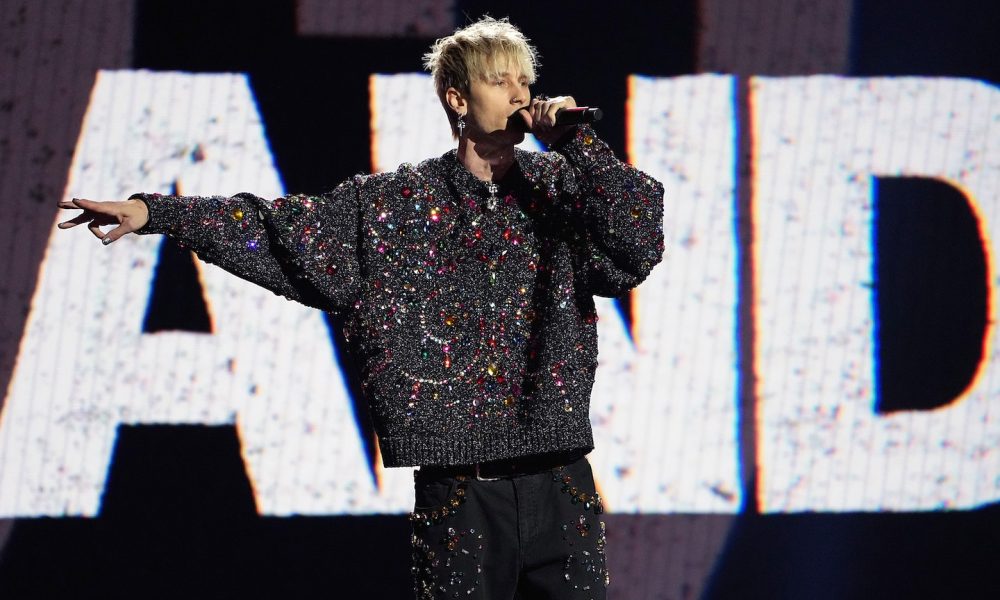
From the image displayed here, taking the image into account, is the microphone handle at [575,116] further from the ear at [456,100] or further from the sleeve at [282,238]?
the sleeve at [282,238]

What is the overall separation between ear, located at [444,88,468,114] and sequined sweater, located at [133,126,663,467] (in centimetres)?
8

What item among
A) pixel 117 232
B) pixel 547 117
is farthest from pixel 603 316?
pixel 117 232

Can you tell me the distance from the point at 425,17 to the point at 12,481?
4.44 feet

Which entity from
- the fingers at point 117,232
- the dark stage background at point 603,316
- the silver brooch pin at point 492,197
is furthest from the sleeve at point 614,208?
the dark stage background at point 603,316

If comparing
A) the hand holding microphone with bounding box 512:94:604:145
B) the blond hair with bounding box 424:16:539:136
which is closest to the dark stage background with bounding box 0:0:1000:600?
the blond hair with bounding box 424:16:539:136

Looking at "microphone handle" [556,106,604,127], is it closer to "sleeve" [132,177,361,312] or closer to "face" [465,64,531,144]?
"face" [465,64,531,144]

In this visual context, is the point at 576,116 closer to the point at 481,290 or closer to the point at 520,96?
the point at 520,96

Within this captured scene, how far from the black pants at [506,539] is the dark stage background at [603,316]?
103 centimetres

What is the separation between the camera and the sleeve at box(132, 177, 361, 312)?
134cm

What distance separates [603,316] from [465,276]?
1027 mm

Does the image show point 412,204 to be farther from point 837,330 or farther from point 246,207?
point 837,330

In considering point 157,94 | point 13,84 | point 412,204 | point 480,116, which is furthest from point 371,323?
point 13,84

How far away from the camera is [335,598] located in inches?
95.3

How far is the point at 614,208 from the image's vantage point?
1.35 meters
